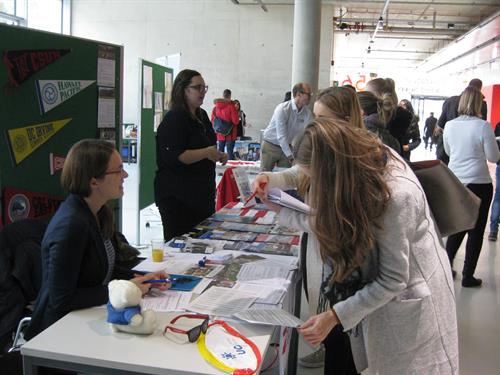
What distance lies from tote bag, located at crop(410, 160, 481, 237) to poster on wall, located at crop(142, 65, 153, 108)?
365cm

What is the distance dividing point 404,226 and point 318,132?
31 centimetres

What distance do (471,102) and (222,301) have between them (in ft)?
8.88

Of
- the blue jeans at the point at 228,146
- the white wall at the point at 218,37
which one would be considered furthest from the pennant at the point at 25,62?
the white wall at the point at 218,37

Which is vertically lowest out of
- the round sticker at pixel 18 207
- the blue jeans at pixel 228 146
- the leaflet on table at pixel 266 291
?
the leaflet on table at pixel 266 291

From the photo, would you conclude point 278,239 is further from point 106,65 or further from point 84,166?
point 106,65

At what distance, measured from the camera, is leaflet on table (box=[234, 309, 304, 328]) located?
144 cm

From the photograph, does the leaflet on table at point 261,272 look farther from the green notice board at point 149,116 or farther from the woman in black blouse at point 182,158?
the green notice board at point 149,116

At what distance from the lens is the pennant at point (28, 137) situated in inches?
97.0

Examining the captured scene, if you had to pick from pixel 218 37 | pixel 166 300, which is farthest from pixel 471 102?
pixel 218 37

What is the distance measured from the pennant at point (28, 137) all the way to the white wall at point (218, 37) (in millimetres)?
9491

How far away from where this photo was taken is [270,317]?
1494 millimetres

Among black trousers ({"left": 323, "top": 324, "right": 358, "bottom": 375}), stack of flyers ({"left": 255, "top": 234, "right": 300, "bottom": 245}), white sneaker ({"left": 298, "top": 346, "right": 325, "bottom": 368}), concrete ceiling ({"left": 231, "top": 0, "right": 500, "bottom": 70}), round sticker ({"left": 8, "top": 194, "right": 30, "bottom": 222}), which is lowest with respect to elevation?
white sneaker ({"left": 298, "top": 346, "right": 325, "bottom": 368})

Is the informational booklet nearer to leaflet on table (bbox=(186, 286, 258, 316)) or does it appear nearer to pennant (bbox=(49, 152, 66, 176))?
leaflet on table (bbox=(186, 286, 258, 316))

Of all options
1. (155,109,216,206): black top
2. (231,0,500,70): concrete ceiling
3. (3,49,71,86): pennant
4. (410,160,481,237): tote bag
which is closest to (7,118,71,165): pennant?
(3,49,71,86): pennant
